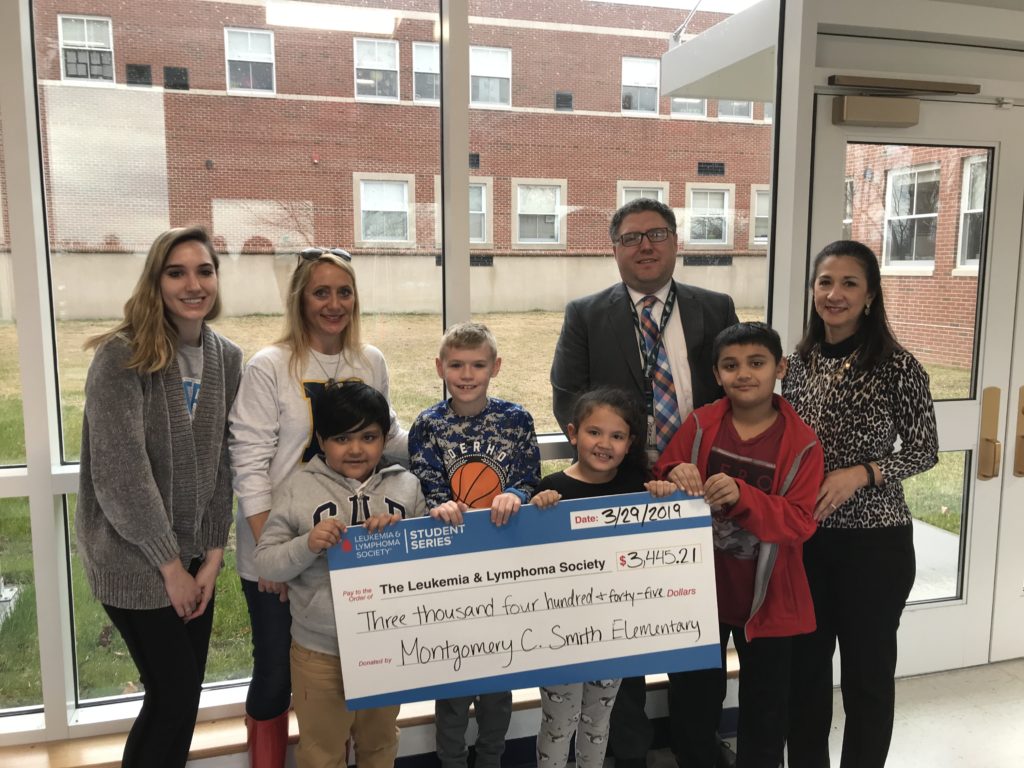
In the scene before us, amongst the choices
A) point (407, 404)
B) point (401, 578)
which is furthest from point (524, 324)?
point (401, 578)

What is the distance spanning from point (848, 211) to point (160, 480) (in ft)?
7.71

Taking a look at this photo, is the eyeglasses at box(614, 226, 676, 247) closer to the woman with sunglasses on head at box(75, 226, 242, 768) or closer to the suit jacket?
the suit jacket

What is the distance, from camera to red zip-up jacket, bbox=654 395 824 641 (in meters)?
1.71

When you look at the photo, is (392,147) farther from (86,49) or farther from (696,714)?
(696,714)

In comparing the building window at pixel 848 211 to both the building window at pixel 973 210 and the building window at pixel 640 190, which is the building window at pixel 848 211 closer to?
the building window at pixel 973 210

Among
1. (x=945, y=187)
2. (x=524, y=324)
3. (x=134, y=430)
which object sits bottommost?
(x=134, y=430)

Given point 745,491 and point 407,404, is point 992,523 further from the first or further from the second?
point 407,404

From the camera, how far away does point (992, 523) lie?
2797 mm

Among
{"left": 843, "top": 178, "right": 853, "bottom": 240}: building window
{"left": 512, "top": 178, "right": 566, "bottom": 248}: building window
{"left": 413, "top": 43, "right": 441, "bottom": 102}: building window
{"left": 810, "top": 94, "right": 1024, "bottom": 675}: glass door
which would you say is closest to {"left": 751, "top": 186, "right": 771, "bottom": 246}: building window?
{"left": 810, "top": 94, "right": 1024, "bottom": 675}: glass door

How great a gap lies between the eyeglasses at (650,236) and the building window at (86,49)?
5.12 ft

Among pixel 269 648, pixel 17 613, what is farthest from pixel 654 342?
pixel 17 613

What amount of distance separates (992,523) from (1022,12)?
187 centimetres

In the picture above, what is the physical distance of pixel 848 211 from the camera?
2561mm

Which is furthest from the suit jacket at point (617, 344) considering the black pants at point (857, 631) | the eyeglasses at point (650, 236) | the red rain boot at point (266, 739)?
the red rain boot at point (266, 739)
